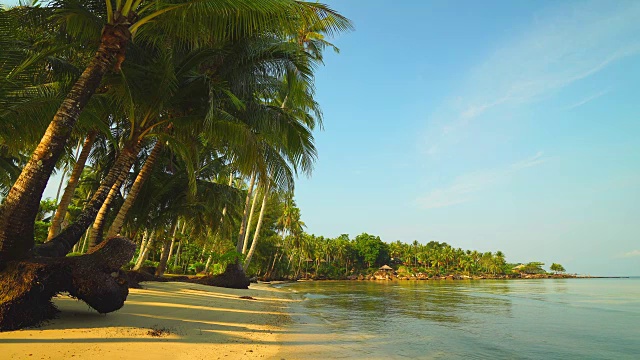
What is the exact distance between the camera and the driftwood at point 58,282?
459 centimetres

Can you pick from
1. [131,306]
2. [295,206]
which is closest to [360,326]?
[131,306]

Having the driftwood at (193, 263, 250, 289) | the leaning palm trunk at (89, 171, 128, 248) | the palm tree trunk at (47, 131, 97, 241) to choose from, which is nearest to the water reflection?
the driftwood at (193, 263, 250, 289)

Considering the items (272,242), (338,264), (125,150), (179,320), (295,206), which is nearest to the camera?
(179,320)

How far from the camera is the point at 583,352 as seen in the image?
805 cm

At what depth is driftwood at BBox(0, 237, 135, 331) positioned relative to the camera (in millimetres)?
4586

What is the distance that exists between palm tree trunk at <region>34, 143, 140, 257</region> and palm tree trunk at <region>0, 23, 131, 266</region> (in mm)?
481

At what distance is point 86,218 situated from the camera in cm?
743

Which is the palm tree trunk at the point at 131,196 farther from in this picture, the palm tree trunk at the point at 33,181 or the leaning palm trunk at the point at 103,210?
the palm tree trunk at the point at 33,181

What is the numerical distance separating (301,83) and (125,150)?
17.3ft

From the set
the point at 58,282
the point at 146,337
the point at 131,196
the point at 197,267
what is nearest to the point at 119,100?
the point at 131,196

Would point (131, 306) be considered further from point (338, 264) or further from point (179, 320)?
point (338, 264)

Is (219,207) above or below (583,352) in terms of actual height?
above

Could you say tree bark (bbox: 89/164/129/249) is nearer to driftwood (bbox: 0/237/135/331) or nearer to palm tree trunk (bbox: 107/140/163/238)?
palm tree trunk (bbox: 107/140/163/238)

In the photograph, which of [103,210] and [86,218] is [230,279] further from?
[86,218]
